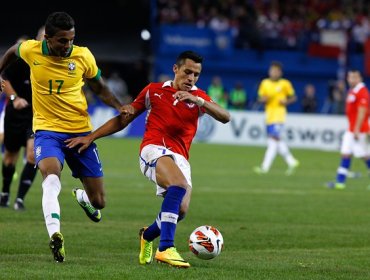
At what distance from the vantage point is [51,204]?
9.06 m

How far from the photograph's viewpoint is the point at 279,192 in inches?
728

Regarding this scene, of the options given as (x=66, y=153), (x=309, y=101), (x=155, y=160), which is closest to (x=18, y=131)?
(x=66, y=153)

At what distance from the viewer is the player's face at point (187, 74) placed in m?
9.42

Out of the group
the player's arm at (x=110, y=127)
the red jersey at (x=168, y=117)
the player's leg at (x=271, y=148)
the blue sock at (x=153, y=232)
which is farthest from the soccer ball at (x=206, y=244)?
the player's leg at (x=271, y=148)

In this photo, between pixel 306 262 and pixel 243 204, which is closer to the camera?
pixel 306 262

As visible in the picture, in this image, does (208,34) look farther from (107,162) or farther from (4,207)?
(4,207)

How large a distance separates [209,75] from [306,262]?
32039 millimetres

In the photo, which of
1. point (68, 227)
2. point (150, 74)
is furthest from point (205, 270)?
point (150, 74)

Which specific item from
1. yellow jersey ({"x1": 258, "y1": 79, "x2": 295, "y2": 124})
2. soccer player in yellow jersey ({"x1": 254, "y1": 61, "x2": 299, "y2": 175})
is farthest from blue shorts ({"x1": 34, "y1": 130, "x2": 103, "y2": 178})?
yellow jersey ({"x1": 258, "y1": 79, "x2": 295, "y2": 124})

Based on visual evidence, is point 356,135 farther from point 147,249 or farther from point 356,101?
point 147,249

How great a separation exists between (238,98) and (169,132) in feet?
95.1

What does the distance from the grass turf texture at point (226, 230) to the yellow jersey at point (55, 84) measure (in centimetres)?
131

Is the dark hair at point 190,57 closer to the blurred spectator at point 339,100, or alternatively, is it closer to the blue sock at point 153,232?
the blue sock at point 153,232

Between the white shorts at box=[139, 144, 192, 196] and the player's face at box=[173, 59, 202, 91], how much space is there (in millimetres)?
632
